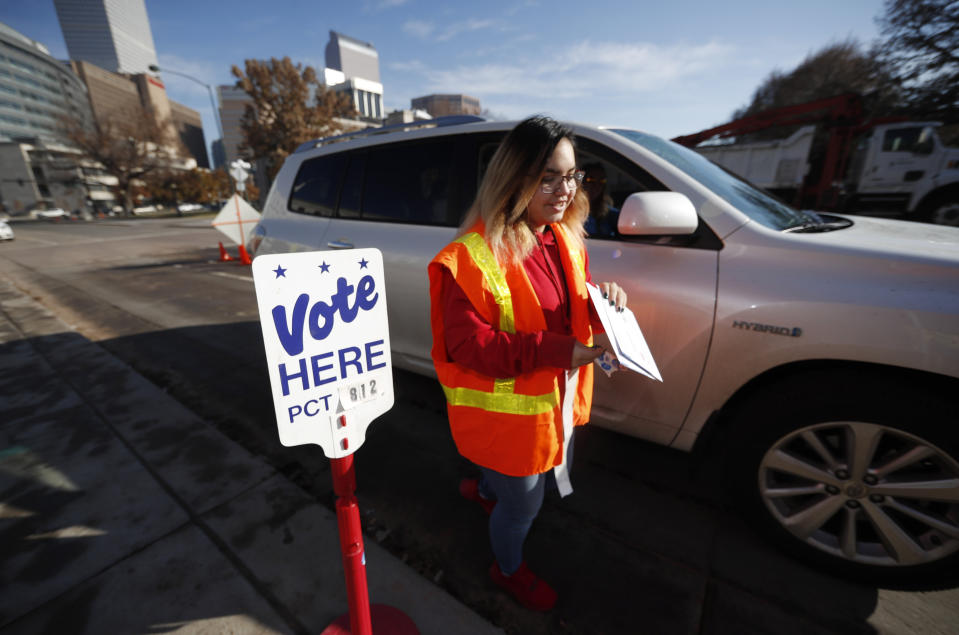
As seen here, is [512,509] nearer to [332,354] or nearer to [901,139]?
[332,354]

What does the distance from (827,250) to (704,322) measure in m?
0.48

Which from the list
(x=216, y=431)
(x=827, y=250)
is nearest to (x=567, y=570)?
(x=827, y=250)

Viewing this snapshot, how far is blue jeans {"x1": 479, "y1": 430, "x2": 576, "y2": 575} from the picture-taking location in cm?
134

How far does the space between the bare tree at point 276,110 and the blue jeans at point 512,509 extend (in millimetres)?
25272

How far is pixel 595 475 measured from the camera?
89.8 inches

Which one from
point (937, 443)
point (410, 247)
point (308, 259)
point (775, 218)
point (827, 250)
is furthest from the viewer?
point (410, 247)

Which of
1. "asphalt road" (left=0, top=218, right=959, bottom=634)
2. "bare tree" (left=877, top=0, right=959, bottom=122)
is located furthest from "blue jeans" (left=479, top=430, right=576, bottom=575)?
"bare tree" (left=877, top=0, right=959, bottom=122)

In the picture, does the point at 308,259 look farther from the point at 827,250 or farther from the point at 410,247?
the point at 827,250

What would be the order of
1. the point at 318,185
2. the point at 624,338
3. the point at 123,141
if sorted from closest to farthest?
1. the point at 624,338
2. the point at 318,185
3. the point at 123,141

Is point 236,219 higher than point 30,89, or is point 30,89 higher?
point 30,89

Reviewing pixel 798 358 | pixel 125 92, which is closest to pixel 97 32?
pixel 125 92

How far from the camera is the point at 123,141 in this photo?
40.6 m

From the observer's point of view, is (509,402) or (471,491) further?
(471,491)

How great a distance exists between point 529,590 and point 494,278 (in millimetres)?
1232
